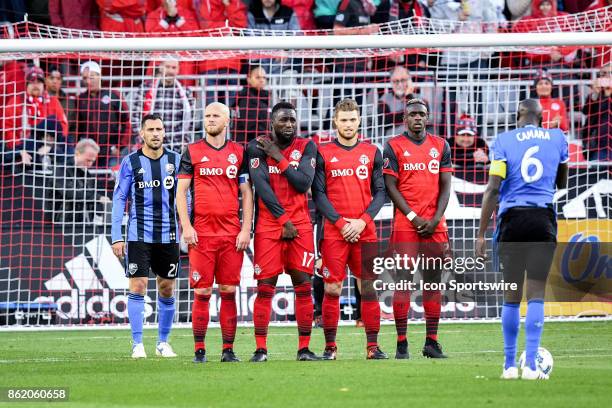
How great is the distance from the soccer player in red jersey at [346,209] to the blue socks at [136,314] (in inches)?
82.3

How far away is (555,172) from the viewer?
930 centimetres

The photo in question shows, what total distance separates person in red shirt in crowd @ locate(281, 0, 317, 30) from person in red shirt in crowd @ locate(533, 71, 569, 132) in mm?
3895

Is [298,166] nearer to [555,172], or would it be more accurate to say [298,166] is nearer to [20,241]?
[555,172]

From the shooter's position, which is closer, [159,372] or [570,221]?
[159,372]

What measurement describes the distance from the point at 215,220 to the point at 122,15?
28.9 feet

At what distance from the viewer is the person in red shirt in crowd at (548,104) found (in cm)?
1809

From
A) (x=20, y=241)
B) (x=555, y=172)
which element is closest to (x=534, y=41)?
(x=555, y=172)

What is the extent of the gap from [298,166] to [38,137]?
25.2 feet

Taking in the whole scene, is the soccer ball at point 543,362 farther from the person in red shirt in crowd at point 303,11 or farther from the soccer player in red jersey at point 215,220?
the person in red shirt in crowd at point 303,11

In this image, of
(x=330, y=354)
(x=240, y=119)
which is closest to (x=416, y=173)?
(x=330, y=354)

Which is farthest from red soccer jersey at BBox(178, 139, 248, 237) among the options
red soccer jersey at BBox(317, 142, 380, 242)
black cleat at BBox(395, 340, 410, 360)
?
black cleat at BBox(395, 340, 410, 360)

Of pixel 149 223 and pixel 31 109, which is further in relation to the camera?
pixel 31 109

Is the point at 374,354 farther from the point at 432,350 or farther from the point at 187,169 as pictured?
the point at 187,169

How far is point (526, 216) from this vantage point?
30.0 ft
